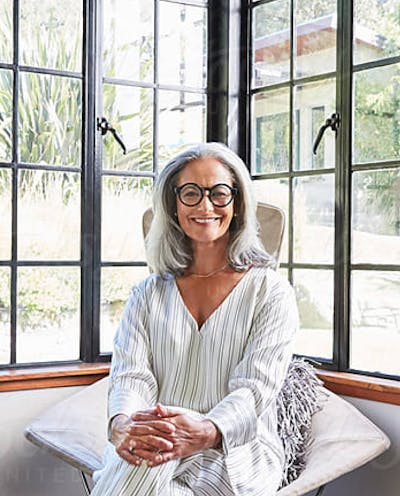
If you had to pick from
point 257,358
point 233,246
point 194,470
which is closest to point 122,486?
point 194,470

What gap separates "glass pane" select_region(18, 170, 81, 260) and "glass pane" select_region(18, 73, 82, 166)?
0.23 feet

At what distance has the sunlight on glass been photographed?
3043 mm

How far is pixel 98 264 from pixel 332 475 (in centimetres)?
133

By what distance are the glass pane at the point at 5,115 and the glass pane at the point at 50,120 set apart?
0.13ft

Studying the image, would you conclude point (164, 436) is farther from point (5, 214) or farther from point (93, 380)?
point (5, 214)

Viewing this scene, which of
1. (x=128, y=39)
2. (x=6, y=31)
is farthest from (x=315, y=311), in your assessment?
(x=6, y=31)

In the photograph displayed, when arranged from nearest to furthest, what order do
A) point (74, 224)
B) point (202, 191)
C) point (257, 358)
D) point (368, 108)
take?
1. point (257, 358)
2. point (202, 191)
3. point (368, 108)
4. point (74, 224)

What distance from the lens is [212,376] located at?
2.30m

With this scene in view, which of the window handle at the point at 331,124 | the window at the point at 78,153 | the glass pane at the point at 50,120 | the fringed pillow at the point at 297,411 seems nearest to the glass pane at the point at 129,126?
the window at the point at 78,153

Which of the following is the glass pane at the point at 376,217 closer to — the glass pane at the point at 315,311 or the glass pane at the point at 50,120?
the glass pane at the point at 315,311

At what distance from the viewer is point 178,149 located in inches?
134

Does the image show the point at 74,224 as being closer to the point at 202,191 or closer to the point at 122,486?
the point at 202,191

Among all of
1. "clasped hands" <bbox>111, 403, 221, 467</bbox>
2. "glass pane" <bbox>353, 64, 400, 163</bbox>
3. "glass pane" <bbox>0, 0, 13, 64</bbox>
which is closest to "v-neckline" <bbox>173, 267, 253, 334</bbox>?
"clasped hands" <bbox>111, 403, 221, 467</bbox>

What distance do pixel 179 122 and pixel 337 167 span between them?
0.75 meters
